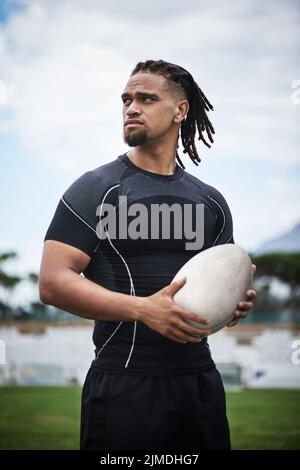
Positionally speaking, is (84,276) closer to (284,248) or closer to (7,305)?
(7,305)

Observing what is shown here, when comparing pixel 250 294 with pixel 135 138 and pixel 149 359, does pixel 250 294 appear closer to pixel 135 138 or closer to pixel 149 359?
pixel 149 359

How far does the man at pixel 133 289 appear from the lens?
2.50 meters

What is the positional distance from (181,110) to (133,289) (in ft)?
2.52

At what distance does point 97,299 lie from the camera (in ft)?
7.93

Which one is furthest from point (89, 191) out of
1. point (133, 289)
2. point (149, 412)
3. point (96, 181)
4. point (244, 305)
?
point (149, 412)

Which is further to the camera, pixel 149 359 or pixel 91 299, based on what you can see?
pixel 149 359

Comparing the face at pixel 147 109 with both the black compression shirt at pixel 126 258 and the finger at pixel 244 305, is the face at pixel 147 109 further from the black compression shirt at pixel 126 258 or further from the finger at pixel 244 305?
the finger at pixel 244 305

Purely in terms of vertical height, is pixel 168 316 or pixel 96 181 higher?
pixel 96 181

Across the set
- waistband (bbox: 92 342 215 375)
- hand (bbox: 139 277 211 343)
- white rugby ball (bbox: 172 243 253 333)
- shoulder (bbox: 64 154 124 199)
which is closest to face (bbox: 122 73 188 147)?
shoulder (bbox: 64 154 124 199)

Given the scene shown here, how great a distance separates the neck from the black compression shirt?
0.09 metres

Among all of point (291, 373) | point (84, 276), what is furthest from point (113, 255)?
point (291, 373)

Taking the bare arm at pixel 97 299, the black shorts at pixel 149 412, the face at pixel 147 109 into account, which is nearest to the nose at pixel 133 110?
the face at pixel 147 109

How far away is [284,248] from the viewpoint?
56.1 meters

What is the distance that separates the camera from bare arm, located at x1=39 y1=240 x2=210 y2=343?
2.33 metres
